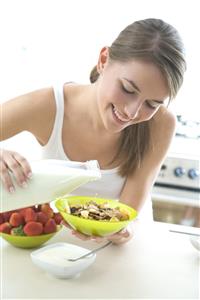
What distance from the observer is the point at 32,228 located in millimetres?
917

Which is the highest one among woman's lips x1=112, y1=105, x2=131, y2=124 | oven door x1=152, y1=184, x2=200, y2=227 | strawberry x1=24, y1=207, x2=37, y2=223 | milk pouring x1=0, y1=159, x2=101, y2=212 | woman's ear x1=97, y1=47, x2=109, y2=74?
woman's ear x1=97, y1=47, x2=109, y2=74

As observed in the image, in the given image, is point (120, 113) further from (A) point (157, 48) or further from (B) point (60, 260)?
(B) point (60, 260)

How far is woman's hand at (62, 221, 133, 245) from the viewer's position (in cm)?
94

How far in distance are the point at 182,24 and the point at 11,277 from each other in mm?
1716

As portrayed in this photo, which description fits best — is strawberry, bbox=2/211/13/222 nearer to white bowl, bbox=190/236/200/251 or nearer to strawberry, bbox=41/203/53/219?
strawberry, bbox=41/203/53/219

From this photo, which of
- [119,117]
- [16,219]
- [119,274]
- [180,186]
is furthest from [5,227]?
[180,186]

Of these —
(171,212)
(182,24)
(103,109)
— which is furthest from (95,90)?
(171,212)

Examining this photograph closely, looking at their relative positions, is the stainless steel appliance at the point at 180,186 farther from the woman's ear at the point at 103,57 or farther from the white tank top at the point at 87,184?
the woman's ear at the point at 103,57

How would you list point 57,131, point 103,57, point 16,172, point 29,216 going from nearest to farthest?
point 16,172
point 29,216
point 103,57
point 57,131

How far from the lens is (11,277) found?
0.83m

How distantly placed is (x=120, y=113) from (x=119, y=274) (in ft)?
1.35

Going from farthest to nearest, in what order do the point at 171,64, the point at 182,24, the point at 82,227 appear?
the point at 182,24 → the point at 171,64 → the point at 82,227

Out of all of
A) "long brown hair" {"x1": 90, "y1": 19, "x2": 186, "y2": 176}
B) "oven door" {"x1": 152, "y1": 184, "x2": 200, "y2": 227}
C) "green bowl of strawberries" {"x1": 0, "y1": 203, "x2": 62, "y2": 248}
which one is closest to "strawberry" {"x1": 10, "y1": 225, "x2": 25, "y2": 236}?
"green bowl of strawberries" {"x1": 0, "y1": 203, "x2": 62, "y2": 248}

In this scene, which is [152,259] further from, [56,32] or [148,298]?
[56,32]
